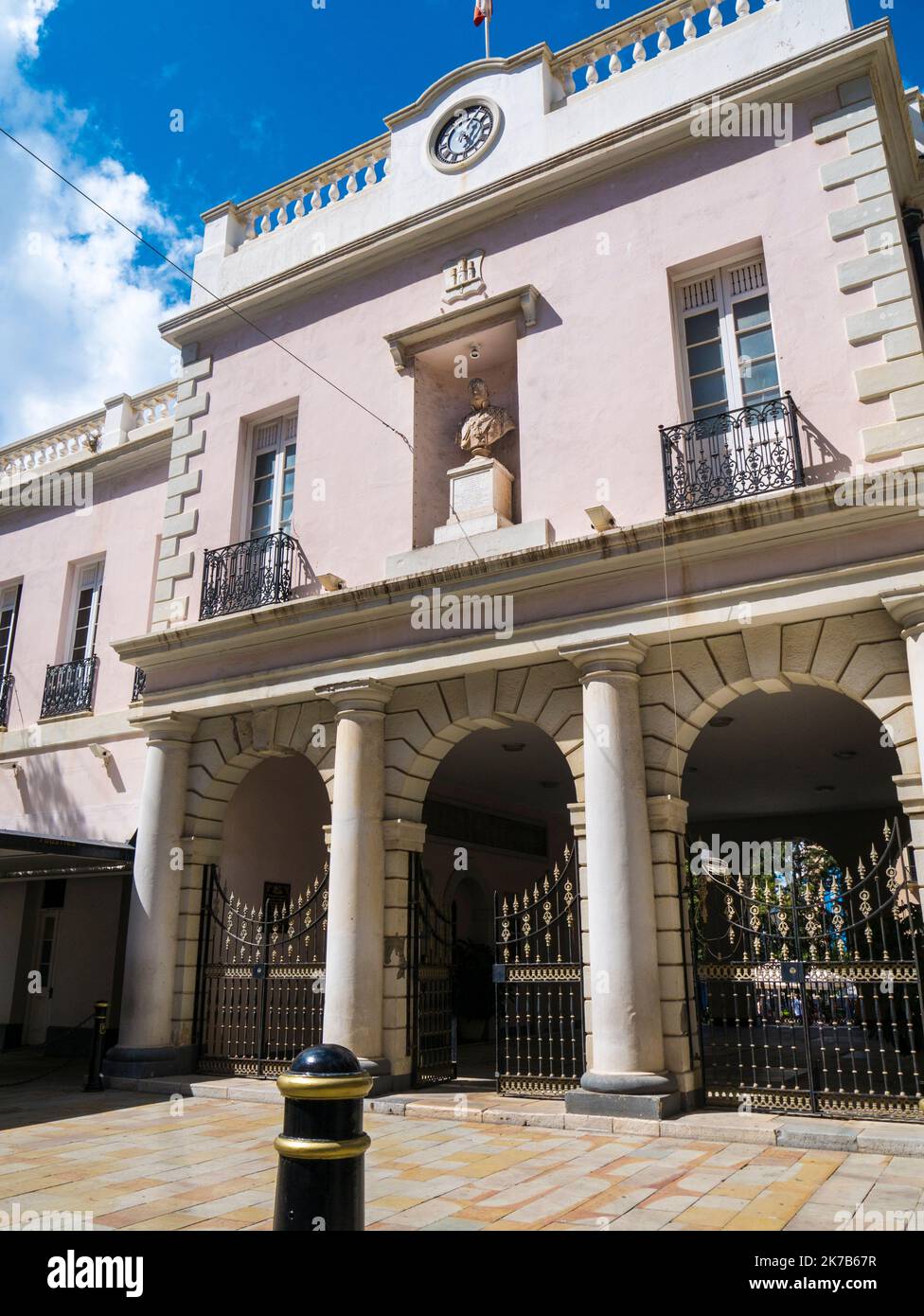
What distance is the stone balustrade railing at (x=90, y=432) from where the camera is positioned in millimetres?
17141

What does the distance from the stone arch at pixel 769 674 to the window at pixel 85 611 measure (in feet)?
33.7

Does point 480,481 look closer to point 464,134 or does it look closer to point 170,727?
point 464,134

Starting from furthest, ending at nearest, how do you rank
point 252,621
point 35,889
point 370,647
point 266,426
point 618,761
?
point 35,889 < point 266,426 < point 252,621 < point 370,647 < point 618,761

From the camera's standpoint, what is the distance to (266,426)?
1377cm

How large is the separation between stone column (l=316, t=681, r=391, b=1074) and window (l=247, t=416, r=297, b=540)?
3048mm

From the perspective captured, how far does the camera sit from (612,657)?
9414 millimetres

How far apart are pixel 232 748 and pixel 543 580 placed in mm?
4891

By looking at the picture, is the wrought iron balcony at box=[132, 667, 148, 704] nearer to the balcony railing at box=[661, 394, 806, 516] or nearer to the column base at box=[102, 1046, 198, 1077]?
the column base at box=[102, 1046, 198, 1077]

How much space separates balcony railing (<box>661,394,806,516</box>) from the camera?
9.13 metres

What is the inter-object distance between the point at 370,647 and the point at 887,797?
11.9 m

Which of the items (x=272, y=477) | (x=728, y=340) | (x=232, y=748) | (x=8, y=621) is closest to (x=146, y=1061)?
(x=232, y=748)

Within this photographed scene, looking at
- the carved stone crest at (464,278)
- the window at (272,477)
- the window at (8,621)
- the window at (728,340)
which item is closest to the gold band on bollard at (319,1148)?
the window at (728,340)

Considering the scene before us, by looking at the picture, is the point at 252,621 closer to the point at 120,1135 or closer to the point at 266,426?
the point at 266,426
